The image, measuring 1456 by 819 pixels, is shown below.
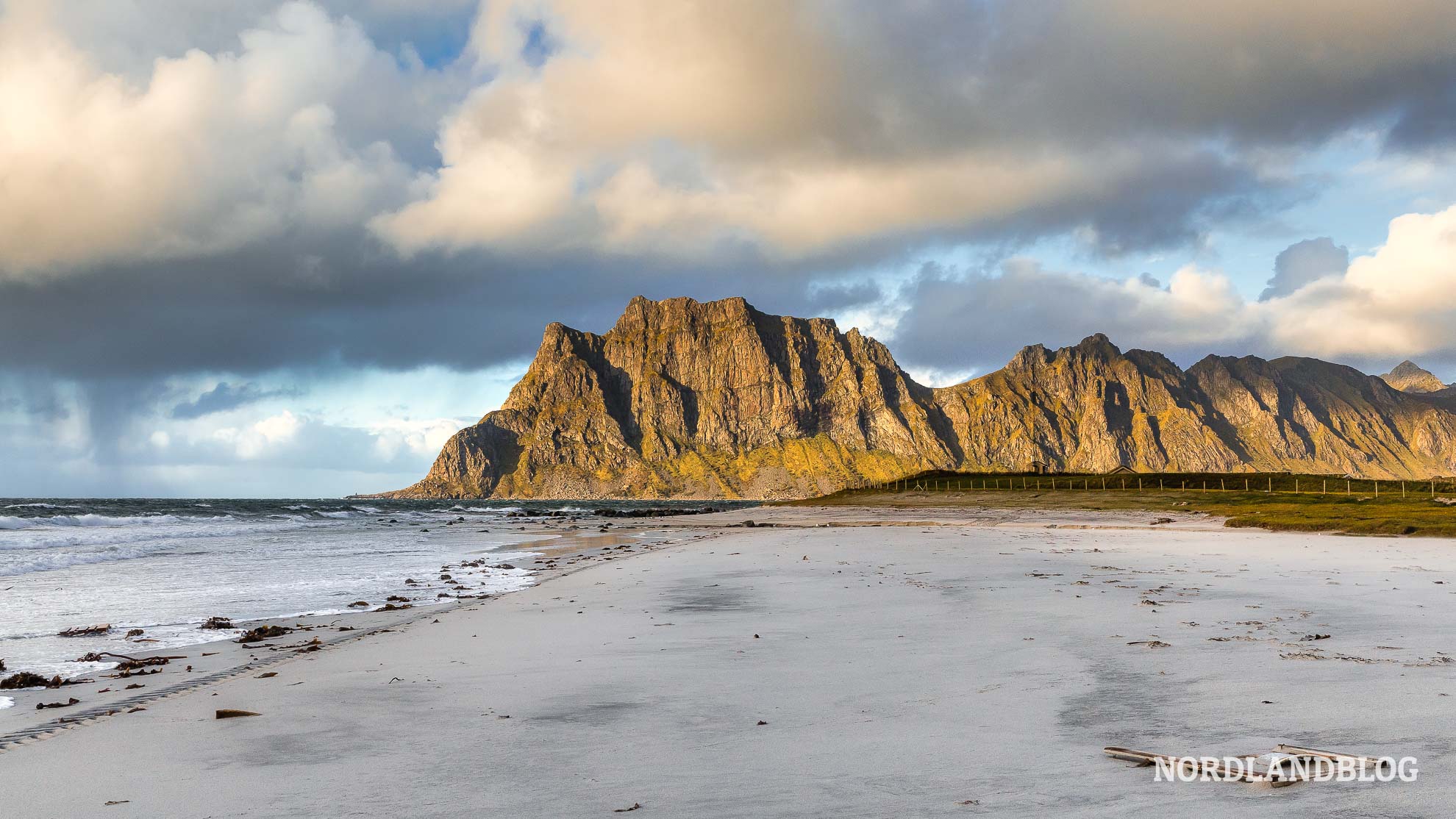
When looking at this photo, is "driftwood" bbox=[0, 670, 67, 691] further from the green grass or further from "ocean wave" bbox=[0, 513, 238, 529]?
"ocean wave" bbox=[0, 513, 238, 529]

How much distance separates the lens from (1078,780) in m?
4.25

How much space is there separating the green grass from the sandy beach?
21667 millimetres

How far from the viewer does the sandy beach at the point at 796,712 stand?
14.3 feet

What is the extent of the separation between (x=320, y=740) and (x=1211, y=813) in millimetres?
5650

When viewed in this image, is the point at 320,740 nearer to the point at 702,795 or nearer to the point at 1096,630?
the point at 702,795

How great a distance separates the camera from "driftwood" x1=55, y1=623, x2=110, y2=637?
12.2 metres

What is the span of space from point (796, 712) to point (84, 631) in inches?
475

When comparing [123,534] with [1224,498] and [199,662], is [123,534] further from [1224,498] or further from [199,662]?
[1224,498]

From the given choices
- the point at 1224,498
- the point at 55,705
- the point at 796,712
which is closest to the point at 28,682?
the point at 55,705

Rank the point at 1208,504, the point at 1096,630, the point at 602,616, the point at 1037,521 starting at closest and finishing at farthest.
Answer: the point at 1096,630 < the point at 602,616 < the point at 1037,521 < the point at 1208,504

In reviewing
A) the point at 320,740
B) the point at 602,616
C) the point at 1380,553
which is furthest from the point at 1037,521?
the point at 320,740

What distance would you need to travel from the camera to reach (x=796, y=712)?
6.25 m

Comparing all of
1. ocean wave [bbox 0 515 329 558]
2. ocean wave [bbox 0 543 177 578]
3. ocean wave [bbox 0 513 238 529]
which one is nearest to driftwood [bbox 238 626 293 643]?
ocean wave [bbox 0 543 177 578]

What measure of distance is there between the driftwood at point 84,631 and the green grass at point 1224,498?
34.5 metres
